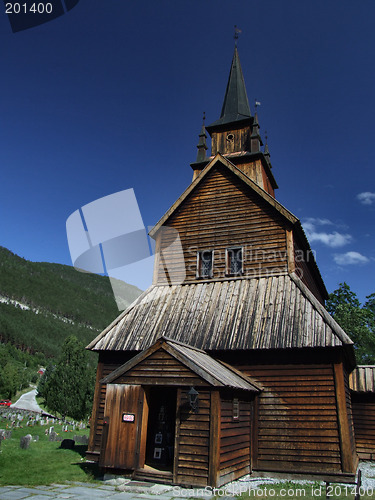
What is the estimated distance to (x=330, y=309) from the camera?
3978cm

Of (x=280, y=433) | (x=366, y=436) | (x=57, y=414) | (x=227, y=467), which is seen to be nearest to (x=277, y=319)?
(x=280, y=433)

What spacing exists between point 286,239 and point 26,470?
11.9 metres

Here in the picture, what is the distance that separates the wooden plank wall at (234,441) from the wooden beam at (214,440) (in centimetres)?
37

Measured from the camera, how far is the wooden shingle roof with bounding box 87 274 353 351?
12.3 m

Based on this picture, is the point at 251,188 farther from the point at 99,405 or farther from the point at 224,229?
the point at 99,405

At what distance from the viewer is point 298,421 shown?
11.7m

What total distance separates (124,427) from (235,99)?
63.3 ft

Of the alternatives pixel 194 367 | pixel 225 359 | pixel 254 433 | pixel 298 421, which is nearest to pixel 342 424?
pixel 298 421

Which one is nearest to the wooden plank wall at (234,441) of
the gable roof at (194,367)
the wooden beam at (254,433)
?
the wooden beam at (254,433)

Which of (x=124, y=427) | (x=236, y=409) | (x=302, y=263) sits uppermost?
(x=302, y=263)

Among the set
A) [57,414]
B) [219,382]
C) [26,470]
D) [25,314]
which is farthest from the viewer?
[25,314]

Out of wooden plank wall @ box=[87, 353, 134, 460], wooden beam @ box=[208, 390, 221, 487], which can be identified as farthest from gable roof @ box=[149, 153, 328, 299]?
wooden beam @ box=[208, 390, 221, 487]

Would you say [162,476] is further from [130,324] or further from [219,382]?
[130,324]

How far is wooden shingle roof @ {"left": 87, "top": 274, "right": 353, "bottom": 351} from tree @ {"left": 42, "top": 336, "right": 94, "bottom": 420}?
34.2 meters
